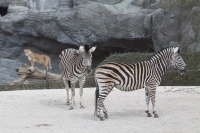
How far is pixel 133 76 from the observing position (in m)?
6.41

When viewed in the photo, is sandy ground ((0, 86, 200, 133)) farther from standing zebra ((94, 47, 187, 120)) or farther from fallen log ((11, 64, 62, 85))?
fallen log ((11, 64, 62, 85))

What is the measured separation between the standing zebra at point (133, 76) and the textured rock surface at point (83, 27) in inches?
352

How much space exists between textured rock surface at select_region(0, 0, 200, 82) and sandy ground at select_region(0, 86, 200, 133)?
7.25 metres

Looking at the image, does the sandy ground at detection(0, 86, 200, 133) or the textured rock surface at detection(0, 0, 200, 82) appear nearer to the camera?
the sandy ground at detection(0, 86, 200, 133)

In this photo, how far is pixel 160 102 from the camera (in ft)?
27.7

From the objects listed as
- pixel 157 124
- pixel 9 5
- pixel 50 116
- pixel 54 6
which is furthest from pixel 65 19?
pixel 157 124

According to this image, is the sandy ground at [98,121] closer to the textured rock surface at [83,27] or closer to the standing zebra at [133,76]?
the standing zebra at [133,76]

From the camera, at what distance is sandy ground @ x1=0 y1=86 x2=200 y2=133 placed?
546cm

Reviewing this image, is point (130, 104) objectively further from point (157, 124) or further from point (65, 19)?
point (65, 19)

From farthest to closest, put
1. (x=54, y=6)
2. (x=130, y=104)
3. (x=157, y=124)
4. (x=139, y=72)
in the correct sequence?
(x=54, y=6) → (x=130, y=104) → (x=139, y=72) → (x=157, y=124)

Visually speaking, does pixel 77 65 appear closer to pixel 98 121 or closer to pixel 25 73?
pixel 98 121

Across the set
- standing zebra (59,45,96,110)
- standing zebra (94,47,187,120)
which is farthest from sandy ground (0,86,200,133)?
standing zebra (59,45,96,110)

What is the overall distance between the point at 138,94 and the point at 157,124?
168 inches

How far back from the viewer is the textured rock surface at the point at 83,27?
653 inches
